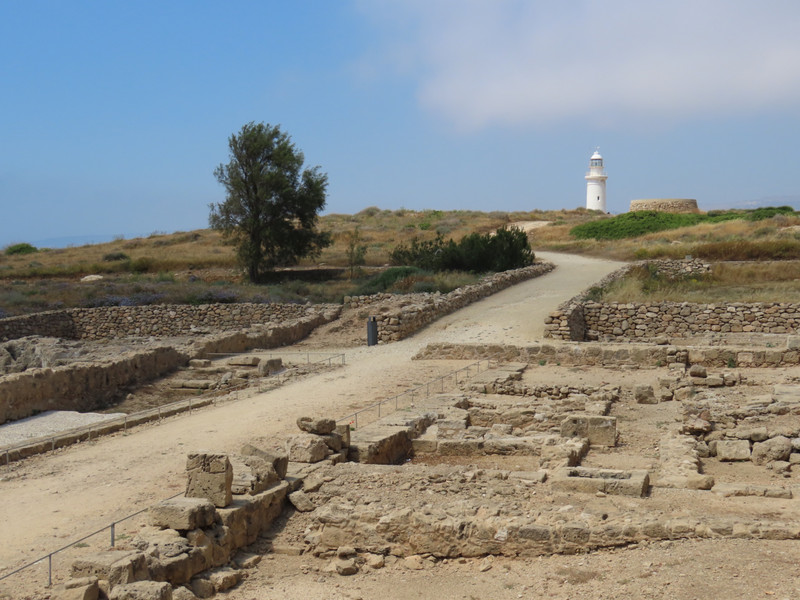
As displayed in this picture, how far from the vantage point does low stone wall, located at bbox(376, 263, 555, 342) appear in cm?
2112

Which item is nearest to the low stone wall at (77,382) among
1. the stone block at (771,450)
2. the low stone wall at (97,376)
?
the low stone wall at (97,376)

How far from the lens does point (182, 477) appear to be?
9320 millimetres

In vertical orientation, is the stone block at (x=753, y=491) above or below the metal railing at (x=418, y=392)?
above

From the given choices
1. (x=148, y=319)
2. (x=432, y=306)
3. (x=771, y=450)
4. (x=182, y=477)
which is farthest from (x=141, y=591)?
(x=148, y=319)

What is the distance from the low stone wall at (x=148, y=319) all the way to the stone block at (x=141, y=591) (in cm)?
1968

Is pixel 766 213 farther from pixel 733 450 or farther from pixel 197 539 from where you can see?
pixel 197 539

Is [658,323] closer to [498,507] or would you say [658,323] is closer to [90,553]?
[498,507]

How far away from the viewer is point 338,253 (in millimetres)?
50094

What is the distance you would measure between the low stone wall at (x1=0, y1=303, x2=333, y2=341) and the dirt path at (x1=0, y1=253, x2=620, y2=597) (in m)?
7.07

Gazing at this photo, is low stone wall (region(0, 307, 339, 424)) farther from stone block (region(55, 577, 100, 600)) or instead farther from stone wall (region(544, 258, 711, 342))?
stone block (region(55, 577, 100, 600))

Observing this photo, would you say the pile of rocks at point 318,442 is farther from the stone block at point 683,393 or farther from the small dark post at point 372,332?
the small dark post at point 372,332

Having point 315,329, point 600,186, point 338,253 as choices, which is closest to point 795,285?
point 315,329

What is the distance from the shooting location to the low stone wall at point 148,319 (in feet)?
87.4

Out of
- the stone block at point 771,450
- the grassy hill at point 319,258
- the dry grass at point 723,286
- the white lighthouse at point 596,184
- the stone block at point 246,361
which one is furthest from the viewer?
the white lighthouse at point 596,184
